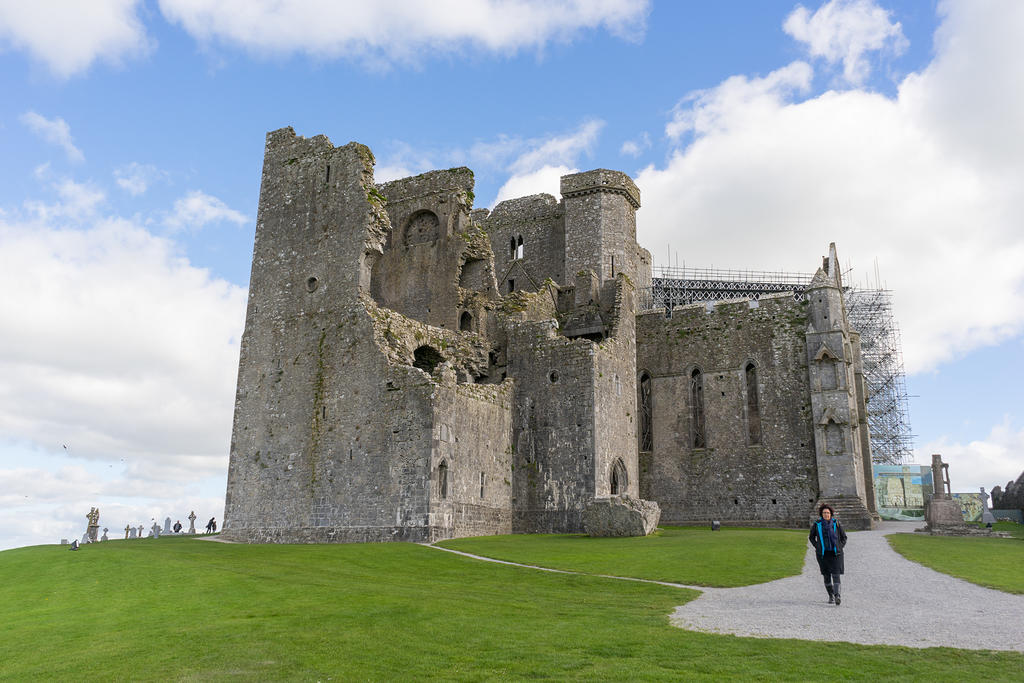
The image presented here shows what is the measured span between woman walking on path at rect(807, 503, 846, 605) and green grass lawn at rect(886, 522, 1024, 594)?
421 cm

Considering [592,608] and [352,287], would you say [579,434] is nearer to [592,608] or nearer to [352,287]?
[352,287]

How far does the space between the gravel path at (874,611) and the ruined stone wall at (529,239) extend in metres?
28.8

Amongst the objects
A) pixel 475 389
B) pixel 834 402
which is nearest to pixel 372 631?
pixel 475 389

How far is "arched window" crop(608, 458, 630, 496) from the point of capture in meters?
30.8

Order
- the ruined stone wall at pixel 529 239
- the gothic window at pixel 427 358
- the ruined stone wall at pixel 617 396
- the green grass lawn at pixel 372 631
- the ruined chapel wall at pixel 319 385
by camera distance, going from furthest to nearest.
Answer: the ruined stone wall at pixel 529 239
the gothic window at pixel 427 358
the ruined stone wall at pixel 617 396
the ruined chapel wall at pixel 319 385
the green grass lawn at pixel 372 631

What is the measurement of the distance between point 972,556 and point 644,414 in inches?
688

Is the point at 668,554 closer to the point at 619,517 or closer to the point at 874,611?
the point at 619,517

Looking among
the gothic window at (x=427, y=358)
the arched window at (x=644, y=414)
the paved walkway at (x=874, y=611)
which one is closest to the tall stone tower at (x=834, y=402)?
the arched window at (x=644, y=414)

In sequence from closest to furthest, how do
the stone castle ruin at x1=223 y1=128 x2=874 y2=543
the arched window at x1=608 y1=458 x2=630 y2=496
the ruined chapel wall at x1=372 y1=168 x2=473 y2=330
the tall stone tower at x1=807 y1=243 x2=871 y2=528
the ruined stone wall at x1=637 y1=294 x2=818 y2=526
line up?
the stone castle ruin at x1=223 y1=128 x2=874 y2=543 → the arched window at x1=608 y1=458 x2=630 y2=496 → the tall stone tower at x1=807 y1=243 x2=871 y2=528 → the ruined stone wall at x1=637 y1=294 x2=818 y2=526 → the ruined chapel wall at x1=372 y1=168 x2=473 y2=330

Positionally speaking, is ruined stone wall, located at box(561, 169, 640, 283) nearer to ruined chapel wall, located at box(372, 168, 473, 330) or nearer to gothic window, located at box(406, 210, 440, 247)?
ruined chapel wall, located at box(372, 168, 473, 330)

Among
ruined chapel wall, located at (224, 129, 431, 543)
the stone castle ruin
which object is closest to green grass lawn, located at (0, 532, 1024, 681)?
ruined chapel wall, located at (224, 129, 431, 543)

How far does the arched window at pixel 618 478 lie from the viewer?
101 feet

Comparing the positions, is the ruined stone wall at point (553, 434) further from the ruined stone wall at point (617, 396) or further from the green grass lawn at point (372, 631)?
the green grass lawn at point (372, 631)

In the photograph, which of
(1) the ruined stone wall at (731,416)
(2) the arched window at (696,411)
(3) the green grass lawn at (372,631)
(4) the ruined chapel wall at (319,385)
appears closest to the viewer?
(3) the green grass lawn at (372,631)
